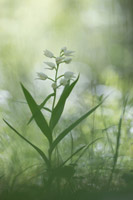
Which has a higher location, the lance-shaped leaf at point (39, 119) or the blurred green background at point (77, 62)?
the blurred green background at point (77, 62)

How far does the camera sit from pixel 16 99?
0.88 metres

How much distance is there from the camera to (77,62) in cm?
95

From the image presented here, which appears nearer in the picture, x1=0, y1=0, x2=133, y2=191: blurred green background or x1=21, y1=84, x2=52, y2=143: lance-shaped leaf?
x1=21, y1=84, x2=52, y2=143: lance-shaped leaf

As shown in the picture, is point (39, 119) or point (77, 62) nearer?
point (39, 119)

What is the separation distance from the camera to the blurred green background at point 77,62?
2.81 feet

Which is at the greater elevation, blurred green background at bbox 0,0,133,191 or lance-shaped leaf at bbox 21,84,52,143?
blurred green background at bbox 0,0,133,191

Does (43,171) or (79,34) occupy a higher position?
(79,34)

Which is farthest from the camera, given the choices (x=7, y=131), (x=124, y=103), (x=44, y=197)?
(x=124, y=103)

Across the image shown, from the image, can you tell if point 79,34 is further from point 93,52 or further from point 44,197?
point 44,197

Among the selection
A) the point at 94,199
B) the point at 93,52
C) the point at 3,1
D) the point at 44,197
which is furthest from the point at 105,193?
the point at 3,1

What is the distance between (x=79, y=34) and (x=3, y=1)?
325mm

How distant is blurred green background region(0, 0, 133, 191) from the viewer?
855 mm

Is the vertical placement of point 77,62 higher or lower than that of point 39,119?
higher

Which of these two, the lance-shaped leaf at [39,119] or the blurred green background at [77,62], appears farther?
the blurred green background at [77,62]
